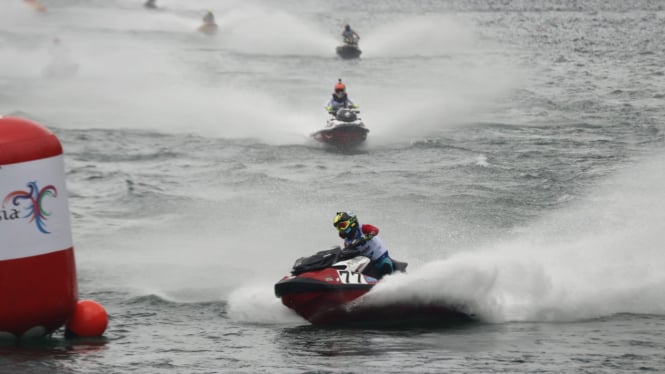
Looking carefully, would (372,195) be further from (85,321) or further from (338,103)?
(85,321)

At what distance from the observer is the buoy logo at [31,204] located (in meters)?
12.1

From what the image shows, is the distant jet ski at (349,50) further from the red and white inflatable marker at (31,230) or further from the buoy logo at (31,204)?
the buoy logo at (31,204)

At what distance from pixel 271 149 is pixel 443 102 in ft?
38.6

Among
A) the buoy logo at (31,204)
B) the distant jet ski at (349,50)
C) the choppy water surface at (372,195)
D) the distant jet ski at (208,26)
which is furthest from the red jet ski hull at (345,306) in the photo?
the distant jet ski at (208,26)

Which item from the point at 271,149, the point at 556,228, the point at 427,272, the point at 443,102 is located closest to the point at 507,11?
the point at 443,102

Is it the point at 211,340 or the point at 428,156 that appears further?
the point at 428,156

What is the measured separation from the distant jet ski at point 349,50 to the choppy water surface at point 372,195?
3.28ft

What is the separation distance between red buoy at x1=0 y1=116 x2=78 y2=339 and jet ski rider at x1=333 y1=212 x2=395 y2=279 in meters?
4.10

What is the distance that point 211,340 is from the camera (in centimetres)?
1405

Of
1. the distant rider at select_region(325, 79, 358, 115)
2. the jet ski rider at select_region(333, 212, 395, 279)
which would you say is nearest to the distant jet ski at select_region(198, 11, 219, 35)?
the distant rider at select_region(325, 79, 358, 115)

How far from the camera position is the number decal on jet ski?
14281 millimetres

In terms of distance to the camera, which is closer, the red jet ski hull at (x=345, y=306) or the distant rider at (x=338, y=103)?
the red jet ski hull at (x=345, y=306)

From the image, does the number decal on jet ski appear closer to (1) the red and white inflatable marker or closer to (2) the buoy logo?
(1) the red and white inflatable marker

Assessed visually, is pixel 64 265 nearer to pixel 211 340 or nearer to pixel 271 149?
pixel 211 340
